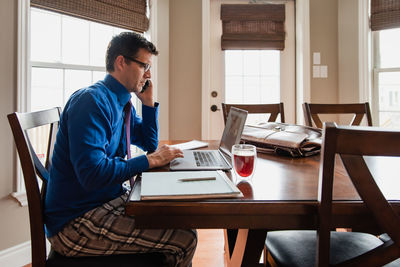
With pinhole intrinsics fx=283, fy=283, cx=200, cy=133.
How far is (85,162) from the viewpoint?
829 millimetres

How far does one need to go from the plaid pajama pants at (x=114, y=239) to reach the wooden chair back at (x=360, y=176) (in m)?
0.45

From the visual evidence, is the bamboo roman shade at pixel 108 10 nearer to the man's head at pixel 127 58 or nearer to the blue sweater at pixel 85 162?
the man's head at pixel 127 58

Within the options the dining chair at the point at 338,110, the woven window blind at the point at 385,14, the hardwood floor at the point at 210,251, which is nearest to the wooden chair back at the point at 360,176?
the hardwood floor at the point at 210,251

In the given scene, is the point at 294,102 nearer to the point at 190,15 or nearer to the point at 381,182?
the point at 190,15

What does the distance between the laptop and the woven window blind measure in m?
2.47

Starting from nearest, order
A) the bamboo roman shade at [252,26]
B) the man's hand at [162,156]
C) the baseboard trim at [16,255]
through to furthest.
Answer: the man's hand at [162,156], the baseboard trim at [16,255], the bamboo roman shade at [252,26]

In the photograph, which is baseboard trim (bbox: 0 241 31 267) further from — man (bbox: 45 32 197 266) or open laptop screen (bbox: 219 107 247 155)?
open laptop screen (bbox: 219 107 247 155)

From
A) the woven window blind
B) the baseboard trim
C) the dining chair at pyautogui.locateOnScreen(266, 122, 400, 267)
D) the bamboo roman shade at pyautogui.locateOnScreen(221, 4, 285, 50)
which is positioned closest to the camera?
the dining chair at pyautogui.locateOnScreen(266, 122, 400, 267)

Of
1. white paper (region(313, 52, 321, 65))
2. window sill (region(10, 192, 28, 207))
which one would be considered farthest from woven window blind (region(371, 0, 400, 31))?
window sill (region(10, 192, 28, 207))

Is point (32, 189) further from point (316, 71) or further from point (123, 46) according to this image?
point (316, 71)

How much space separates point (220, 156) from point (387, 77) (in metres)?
2.65

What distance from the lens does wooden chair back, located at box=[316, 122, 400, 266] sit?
0.55 metres

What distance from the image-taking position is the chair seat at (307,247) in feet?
3.01

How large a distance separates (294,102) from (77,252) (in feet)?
9.51
